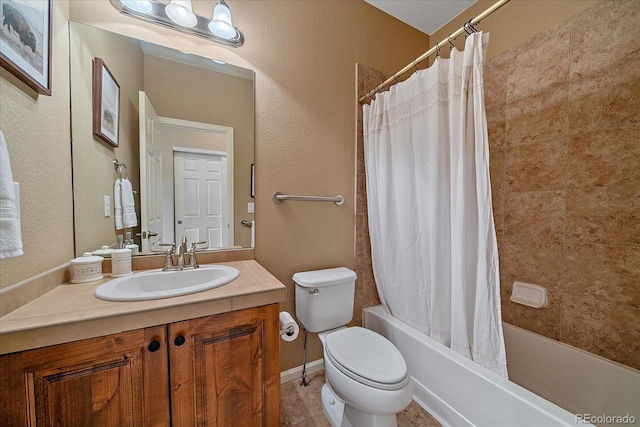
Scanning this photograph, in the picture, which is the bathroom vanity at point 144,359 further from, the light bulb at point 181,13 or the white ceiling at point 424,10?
the white ceiling at point 424,10

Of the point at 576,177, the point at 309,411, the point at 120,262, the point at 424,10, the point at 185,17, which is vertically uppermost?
the point at 424,10

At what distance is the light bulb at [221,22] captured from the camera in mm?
1258

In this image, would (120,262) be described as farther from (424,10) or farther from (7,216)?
(424,10)

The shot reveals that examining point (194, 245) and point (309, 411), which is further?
point (309, 411)

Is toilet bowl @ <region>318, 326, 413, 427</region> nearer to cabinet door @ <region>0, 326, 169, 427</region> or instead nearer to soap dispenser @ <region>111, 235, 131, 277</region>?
cabinet door @ <region>0, 326, 169, 427</region>

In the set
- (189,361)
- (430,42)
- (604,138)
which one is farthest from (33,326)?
(430,42)

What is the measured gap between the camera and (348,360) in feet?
3.75

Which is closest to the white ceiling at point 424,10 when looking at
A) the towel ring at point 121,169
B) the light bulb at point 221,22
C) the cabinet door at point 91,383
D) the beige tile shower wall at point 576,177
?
the beige tile shower wall at point 576,177

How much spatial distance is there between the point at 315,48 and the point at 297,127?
1.86 ft

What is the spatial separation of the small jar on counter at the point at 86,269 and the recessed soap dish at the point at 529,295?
2.27 meters

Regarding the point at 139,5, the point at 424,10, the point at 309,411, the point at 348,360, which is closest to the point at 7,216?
the point at 139,5

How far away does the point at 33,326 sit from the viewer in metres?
0.62

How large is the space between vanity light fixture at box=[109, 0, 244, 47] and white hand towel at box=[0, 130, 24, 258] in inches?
37.7

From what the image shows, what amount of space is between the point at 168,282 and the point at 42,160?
0.65 meters
